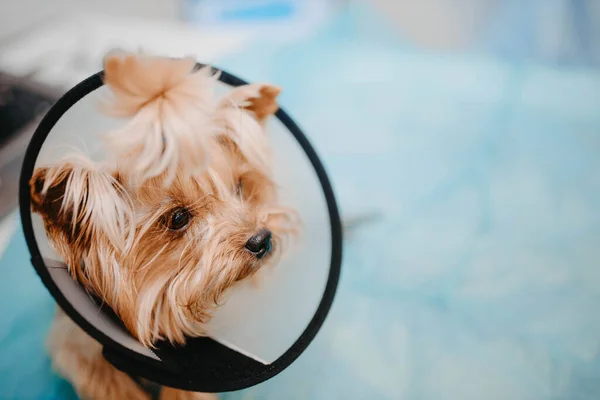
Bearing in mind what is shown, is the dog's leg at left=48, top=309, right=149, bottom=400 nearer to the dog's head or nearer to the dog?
the dog

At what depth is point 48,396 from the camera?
101cm

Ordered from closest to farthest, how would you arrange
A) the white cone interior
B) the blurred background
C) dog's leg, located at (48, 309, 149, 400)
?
1. the white cone interior
2. dog's leg, located at (48, 309, 149, 400)
3. the blurred background

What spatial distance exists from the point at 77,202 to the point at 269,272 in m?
0.40

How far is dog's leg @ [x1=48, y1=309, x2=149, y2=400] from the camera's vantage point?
97 cm

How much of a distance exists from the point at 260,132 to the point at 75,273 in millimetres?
391

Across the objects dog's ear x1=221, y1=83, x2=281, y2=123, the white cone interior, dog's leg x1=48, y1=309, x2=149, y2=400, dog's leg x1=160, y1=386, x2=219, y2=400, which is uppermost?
dog's ear x1=221, y1=83, x2=281, y2=123

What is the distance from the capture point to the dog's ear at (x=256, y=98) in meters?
0.87

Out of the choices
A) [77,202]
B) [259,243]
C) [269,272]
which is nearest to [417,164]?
[269,272]

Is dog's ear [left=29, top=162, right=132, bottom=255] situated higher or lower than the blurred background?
higher

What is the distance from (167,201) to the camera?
81cm

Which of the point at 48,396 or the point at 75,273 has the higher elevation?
the point at 75,273

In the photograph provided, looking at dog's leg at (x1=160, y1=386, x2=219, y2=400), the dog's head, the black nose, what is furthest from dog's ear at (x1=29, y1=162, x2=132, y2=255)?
dog's leg at (x1=160, y1=386, x2=219, y2=400)

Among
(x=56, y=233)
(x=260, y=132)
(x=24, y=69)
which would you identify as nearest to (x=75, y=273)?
(x=56, y=233)

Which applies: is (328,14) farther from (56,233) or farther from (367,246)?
(56,233)
